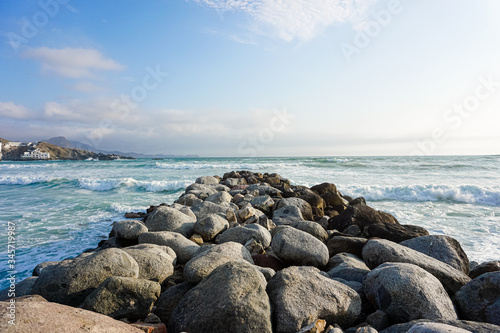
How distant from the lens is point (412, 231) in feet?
16.9

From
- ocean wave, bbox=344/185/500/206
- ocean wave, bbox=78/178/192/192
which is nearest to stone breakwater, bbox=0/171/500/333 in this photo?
ocean wave, bbox=344/185/500/206

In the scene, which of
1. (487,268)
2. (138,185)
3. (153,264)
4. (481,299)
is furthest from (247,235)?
(138,185)

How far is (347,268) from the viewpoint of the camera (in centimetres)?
361

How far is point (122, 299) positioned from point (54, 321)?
774 millimetres

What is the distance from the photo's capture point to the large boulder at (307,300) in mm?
2432

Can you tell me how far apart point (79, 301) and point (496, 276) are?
4258mm

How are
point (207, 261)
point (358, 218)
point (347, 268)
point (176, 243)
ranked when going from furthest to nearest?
point (358, 218), point (176, 243), point (347, 268), point (207, 261)

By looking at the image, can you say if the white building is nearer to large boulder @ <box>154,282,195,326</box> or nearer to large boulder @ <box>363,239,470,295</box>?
large boulder @ <box>154,282,195,326</box>

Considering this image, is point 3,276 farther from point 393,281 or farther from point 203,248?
point 393,281

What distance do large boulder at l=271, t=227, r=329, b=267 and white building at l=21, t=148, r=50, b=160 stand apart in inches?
3341

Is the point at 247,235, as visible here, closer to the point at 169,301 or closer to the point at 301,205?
the point at 169,301

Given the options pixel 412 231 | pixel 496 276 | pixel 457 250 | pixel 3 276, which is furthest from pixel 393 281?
pixel 3 276

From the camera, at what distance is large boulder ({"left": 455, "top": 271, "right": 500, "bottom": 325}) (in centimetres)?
267
